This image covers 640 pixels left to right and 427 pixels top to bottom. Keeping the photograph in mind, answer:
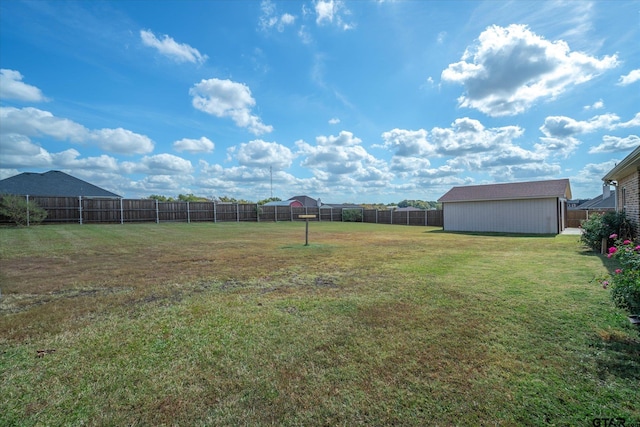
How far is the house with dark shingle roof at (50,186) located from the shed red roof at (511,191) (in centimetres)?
2599

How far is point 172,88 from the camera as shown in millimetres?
13445

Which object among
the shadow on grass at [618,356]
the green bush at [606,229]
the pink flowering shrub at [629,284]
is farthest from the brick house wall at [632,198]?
the shadow on grass at [618,356]

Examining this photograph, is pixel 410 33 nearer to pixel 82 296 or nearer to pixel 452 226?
pixel 82 296

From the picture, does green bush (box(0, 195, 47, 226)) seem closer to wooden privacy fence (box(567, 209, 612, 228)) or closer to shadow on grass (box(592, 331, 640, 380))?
shadow on grass (box(592, 331, 640, 380))

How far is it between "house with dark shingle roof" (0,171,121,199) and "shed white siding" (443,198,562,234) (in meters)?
25.7

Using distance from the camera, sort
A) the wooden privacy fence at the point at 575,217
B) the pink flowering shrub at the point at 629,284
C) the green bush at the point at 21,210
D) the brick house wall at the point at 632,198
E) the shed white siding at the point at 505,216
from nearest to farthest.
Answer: the pink flowering shrub at the point at 629,284 → the brick house wall at the point at 632,198 → the green bush at the point at 21,210 → the shed white siding at the point at 505,216 → the wooden privacy fence at the point at 575,217

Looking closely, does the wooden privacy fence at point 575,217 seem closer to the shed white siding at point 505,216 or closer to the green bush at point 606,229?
the shed white siding at point 505,216

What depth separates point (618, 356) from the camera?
7.90 ft

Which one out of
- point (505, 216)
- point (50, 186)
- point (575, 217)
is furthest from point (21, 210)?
point (575, 217)

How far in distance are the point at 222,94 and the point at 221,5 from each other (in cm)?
549

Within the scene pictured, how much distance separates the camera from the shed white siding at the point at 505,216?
15.0 metres

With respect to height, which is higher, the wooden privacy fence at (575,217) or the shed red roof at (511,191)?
the shed red roof at (511,191)

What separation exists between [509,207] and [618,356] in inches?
652

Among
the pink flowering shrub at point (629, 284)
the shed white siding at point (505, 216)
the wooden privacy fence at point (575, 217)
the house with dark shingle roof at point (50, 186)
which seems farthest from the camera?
the house with dark shingle roof at point (50, 186)
